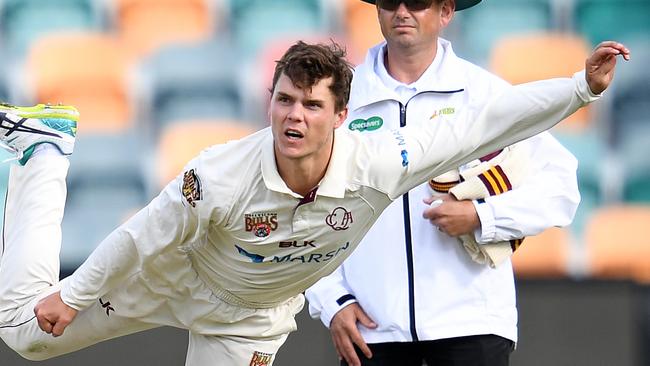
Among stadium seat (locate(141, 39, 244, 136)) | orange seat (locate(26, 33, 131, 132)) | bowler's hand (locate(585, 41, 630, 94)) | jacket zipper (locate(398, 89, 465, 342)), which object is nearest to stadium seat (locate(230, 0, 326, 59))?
stadium seat (locate(141, 39, 244, 136))

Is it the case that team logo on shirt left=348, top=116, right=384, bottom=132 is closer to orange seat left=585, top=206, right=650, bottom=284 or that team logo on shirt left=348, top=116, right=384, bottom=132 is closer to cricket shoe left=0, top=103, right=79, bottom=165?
cricket shoe left=0, top=103, right=79, bottom=165

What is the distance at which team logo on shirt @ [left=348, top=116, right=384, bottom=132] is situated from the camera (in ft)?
12.0

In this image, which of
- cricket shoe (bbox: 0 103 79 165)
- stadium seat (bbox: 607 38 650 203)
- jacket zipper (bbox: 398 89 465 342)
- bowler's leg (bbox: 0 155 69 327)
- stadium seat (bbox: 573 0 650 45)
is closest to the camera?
jacket zipper (bbox: 398 89 465 342)

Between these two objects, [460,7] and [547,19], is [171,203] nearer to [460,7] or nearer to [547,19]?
[460,7]

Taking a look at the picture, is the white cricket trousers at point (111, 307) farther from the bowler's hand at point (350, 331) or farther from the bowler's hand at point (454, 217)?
the bowler's hand at point (454, 217)

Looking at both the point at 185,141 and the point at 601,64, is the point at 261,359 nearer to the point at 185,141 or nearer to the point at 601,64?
the point at 601,64

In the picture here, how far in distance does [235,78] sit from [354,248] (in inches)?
146

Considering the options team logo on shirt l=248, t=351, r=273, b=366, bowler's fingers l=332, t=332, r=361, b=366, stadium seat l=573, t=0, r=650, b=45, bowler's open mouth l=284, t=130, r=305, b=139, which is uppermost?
stadium seat l=573, t=0, r=650, b=45

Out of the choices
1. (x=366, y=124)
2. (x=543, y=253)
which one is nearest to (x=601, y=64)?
(x=366, y=124)

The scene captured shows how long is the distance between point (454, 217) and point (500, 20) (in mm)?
4224

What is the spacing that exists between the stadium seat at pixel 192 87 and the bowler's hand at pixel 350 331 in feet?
11.8

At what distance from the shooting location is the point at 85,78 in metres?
7.25

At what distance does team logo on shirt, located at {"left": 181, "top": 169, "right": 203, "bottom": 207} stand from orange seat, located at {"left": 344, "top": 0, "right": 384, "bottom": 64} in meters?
4.07

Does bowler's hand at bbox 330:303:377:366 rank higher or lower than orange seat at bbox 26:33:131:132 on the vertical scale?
lower
